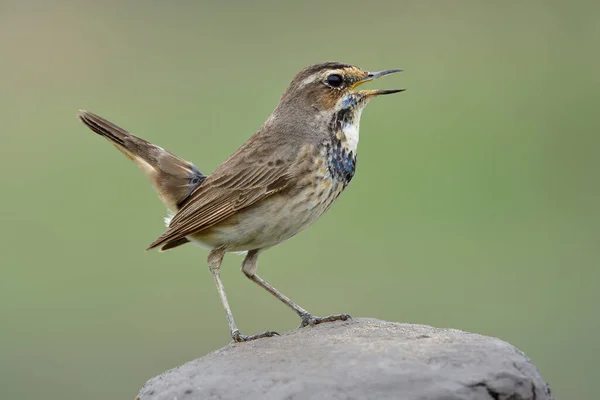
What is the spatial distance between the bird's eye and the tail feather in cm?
135

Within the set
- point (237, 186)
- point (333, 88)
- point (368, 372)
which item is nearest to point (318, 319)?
point (237, 186)

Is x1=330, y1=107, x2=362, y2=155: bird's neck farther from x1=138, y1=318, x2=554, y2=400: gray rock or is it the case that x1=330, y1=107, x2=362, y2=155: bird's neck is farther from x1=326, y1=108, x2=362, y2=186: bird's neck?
x1=138, y1=318, x2=554, y2=400: gray rock

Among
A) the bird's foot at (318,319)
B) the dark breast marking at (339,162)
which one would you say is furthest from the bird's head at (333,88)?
the bird's foot at (318,319)

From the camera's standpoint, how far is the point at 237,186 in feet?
28.0

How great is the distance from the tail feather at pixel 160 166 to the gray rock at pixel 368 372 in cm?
224

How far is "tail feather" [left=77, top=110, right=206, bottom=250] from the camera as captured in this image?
915 centimetres

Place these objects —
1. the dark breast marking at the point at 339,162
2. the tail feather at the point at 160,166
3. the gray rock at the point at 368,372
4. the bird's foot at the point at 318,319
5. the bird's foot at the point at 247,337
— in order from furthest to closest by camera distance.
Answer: the tail feather at the point at 160,166
the dark breast marking at the point at 339,162
the bird's foot at the point at 318,319
the bird's foot at the point at 247,337
the gray rock at the point at 368,372

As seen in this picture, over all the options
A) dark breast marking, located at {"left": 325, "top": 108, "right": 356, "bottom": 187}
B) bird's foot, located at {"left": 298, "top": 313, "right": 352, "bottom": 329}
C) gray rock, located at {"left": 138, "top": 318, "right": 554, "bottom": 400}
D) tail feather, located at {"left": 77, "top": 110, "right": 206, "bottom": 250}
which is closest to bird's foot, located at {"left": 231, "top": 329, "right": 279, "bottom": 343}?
bird's foot, located at {"left": 298, "top": 313, "right": 352, "bottom": 329}

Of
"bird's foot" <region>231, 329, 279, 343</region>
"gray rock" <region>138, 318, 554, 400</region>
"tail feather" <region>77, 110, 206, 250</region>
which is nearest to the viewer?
"gray rock" <region>138, 318, 554, 400</region>

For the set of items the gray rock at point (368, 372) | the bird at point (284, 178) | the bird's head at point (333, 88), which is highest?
the bird's head at point (333, 88)

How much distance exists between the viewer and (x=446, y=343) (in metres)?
6.75

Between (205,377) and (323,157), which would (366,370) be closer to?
(205,377)

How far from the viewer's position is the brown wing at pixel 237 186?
8.41 m

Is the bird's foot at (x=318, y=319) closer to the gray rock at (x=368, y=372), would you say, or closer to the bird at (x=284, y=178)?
the bird at (x=284, y=178)
